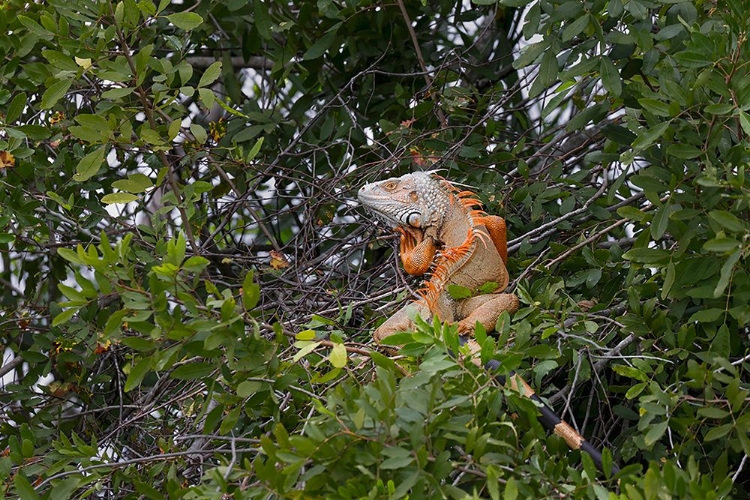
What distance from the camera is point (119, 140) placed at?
157 inches

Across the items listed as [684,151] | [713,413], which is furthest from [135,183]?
[713,413]

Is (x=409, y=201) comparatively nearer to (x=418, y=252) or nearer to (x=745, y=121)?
(x=418, y=252)

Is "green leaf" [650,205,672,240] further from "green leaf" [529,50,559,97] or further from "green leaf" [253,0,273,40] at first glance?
"green leaf" [253,0,273,40]

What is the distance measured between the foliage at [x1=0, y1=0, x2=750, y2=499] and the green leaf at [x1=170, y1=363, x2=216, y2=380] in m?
0.02

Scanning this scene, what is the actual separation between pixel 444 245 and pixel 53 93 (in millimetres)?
1507

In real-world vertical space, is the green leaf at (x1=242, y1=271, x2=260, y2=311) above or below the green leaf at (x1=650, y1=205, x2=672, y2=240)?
above

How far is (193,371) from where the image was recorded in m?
3.43

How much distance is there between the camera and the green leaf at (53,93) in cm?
405

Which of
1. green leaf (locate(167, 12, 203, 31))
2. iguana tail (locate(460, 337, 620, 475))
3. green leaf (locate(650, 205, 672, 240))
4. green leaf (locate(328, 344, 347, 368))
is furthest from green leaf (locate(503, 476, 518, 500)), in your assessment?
green leaf (locate(167, 12, 203, 31))

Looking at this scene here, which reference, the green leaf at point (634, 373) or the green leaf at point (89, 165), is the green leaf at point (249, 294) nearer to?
the green leaf at point (89, 165)

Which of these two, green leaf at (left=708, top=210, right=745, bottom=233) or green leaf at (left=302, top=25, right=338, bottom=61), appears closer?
green leaf at (left=708, top=210, right=745, bottom=233)

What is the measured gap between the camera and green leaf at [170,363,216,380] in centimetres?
342

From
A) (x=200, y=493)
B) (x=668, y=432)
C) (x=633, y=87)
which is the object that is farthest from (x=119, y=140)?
(x=668, y=432)

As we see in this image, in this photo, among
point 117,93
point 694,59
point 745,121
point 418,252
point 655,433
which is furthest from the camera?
point 418,252
